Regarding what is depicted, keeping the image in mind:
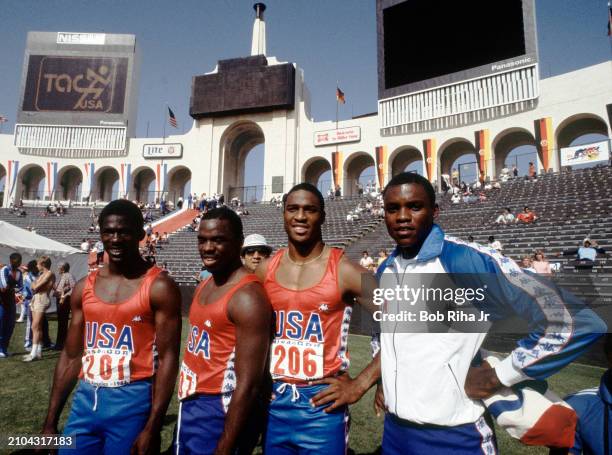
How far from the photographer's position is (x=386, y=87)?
27.6 meters

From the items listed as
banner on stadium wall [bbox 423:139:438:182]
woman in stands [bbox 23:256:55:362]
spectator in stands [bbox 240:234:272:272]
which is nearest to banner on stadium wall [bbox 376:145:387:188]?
banner on stadium wall [bbox 423:139:438:182]

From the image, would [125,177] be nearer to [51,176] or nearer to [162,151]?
[162,151]

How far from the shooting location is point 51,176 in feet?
115

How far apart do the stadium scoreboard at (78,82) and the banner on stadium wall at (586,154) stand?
34149mm

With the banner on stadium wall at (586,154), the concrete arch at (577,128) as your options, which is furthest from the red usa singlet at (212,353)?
the concrete arch at (577,128)

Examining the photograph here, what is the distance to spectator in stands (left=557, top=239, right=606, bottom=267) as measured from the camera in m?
9.75

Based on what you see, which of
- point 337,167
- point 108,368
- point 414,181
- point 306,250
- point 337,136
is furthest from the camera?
point 337,136

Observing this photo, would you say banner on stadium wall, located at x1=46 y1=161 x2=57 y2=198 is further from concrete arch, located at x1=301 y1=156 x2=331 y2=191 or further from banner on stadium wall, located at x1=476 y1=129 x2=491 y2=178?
banner on stadium wall, located at x1=476 y1=129 x2=491 y2=178

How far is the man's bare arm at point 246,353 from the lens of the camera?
6.13 ft

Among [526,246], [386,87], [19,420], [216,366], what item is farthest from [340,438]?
[386,87]

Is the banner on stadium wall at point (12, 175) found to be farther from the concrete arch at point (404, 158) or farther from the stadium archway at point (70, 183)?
the concrete arch at point (404, 158)

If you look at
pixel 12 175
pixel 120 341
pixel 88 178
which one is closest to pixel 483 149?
pixel 120 341

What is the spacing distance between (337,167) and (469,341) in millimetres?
29071

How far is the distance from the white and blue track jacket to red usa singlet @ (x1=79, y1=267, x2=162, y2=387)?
1.39 m
